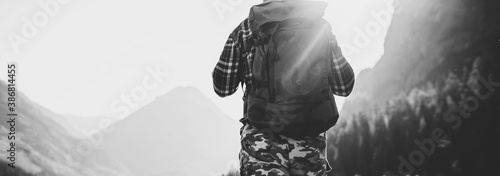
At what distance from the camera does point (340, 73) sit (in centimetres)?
259

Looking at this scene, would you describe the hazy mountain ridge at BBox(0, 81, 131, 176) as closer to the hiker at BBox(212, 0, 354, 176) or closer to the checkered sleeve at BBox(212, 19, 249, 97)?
the checkered sleeve at BBox(212, 19, 249, 97)

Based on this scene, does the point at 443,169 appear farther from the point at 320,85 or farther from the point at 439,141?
the point at 320,85

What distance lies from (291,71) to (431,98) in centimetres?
1252

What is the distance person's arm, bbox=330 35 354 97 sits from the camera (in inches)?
101

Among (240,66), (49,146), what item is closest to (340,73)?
(240,66)

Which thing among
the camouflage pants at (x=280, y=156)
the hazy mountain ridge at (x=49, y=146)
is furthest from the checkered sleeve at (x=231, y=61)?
the hazy mountain ridge at (x=49, y=146)

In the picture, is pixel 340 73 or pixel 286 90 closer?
pixel 286 90

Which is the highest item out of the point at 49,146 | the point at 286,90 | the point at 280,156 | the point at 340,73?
the point at 340,73

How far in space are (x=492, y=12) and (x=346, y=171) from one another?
9.40 m

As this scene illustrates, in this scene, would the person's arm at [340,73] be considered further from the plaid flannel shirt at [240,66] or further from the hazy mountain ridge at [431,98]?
the hazy mountain ridge at [431,98]

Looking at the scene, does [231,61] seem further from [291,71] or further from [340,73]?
[340,73]

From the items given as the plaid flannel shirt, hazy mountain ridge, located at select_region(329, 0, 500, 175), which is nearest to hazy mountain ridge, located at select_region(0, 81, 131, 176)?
hazy mountain ridge, located at select_region(329, 0, 500, 175)

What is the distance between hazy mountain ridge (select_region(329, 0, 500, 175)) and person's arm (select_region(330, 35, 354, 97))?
26.8 ft

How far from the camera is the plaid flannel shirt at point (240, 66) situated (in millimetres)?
2471
